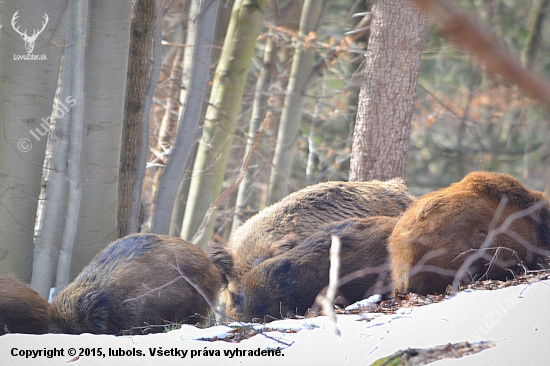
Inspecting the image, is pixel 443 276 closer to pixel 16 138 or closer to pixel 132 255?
pixel 132 255

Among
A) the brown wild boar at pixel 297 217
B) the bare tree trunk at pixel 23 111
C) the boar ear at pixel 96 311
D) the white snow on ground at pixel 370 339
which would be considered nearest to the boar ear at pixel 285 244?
the brown wild boar at pixel 297 217

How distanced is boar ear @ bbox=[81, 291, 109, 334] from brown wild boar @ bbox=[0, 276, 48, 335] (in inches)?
14.8

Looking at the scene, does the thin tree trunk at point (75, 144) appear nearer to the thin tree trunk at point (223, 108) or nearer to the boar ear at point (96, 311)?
the boar ear at point (96, 311)

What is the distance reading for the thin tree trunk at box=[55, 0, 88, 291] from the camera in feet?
16.2

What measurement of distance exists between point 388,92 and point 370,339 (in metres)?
4.36

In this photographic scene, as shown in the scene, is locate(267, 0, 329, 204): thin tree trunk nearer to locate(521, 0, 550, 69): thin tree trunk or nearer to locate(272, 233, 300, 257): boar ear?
locate(521, 0, 550, 69): thin tree trunk

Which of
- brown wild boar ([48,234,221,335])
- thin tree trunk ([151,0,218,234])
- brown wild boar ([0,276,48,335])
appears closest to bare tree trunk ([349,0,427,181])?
thin tree trunk ([151,0,218,234])

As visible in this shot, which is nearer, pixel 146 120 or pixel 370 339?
pixel 370 339

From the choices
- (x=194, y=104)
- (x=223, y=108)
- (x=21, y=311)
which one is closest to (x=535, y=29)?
(x=223, y=108)

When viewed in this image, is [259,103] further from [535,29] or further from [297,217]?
[535,29]

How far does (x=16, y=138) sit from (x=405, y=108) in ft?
13.8

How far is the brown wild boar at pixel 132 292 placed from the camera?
4129mm

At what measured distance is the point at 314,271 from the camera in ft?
15.0

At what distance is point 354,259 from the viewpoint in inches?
178
